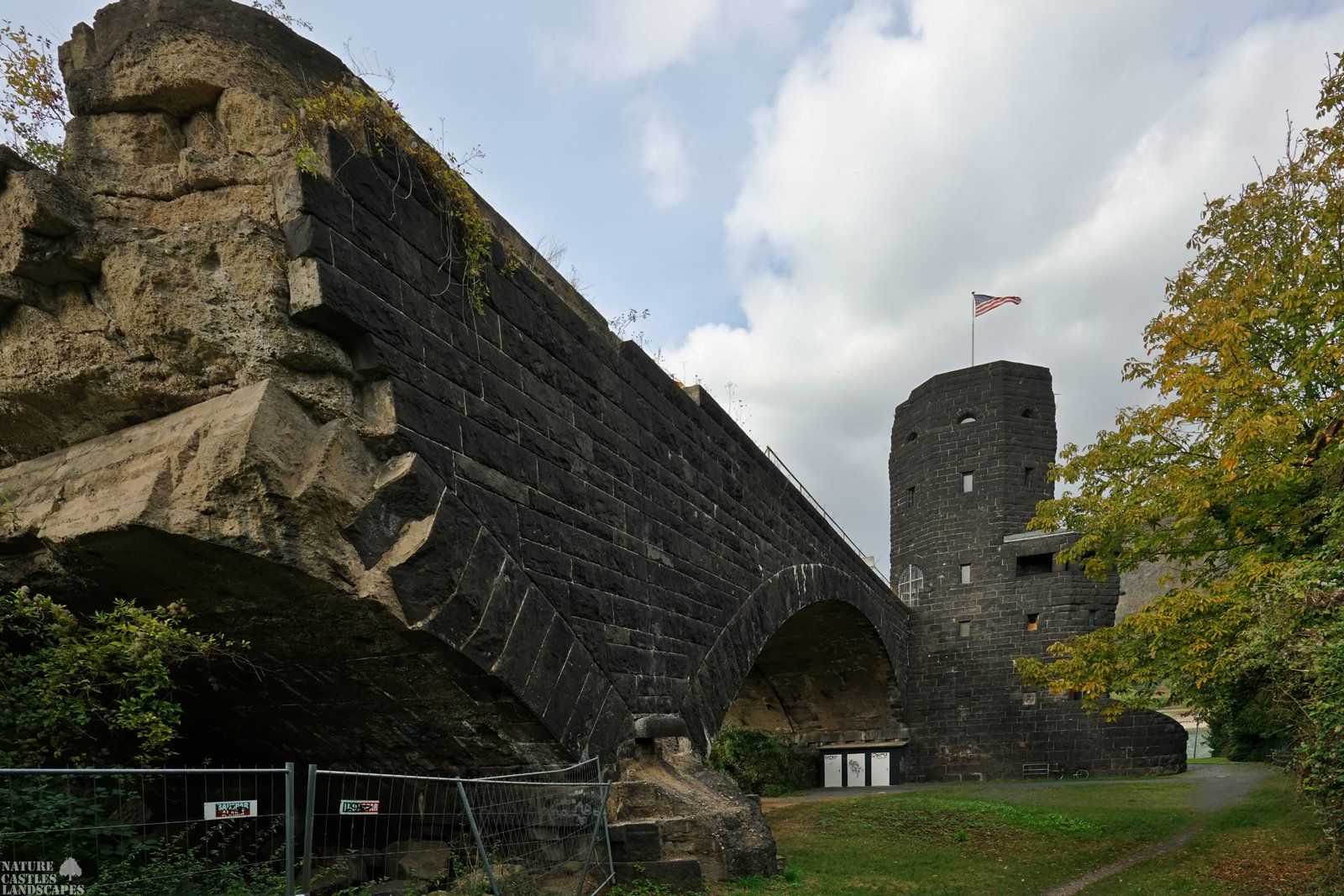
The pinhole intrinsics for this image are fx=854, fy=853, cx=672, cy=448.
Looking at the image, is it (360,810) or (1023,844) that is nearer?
(360,810)

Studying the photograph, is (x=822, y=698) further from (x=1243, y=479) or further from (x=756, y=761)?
(x=1243, y=479)

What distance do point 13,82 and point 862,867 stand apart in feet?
28.8

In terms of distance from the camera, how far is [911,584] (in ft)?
81.2

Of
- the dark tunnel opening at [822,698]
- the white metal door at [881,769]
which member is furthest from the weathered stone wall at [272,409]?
the white metal door at [881,769]

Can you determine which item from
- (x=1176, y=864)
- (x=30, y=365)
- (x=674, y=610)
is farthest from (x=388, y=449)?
(x=1176, y=864)

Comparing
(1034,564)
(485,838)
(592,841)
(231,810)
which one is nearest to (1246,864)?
(592,841)

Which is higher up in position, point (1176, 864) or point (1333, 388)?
point (1333, 388)

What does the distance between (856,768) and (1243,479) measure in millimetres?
16525

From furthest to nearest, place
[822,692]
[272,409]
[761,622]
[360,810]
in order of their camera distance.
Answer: [822,692], [761,622], [272,409], [360,810]

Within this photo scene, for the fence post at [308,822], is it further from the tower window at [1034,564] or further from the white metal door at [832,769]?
the tower window at [1034,564]

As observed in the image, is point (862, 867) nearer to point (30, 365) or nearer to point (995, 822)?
point (995, 822)

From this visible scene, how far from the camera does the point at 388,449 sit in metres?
4.36

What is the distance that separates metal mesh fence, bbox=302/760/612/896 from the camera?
185 inches

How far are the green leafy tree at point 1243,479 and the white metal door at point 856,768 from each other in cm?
1276
